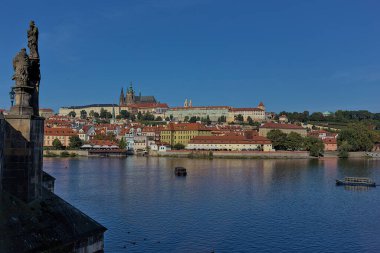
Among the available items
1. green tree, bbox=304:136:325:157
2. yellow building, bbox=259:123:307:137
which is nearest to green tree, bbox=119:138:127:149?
yellow building, bbox=259:123:307:137

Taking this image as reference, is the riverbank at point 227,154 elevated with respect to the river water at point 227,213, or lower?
elevated

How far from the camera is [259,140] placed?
396 feet

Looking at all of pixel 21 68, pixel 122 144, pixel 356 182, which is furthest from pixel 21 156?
pixel 122 144

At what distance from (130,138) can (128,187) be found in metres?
86.0

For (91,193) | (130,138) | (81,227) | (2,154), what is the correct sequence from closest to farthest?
1. (2,154)
2. (81,227)
3. (91,193)
4. (130,138)

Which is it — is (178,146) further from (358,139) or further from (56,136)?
(358,139)

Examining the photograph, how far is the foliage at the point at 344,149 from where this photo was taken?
11669 centimetres

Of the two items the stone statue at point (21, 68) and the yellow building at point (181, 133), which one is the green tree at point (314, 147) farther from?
the stone statue at point (21, 68)

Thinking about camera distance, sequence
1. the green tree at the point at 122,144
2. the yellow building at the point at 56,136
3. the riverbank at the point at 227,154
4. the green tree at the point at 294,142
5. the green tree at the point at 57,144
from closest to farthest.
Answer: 1. the riverbank at the point at 227,154
2. the green tree at the point at 57,144
3. the green tree at the point at 294,142
4. the yellow building at the point at 56,136
5. the green tree at the point at 122,144

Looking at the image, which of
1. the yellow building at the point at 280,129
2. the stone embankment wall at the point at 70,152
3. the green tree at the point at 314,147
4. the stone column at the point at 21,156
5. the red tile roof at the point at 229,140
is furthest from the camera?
the yellow building at the point at 280,129

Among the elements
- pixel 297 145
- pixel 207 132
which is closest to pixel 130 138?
pixel 207 132

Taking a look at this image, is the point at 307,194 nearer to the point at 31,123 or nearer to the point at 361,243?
the point at 361,243

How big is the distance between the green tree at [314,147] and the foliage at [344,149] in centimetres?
455

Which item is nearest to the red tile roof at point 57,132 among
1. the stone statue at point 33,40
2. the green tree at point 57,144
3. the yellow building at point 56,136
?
the yellow building at point 56,136
